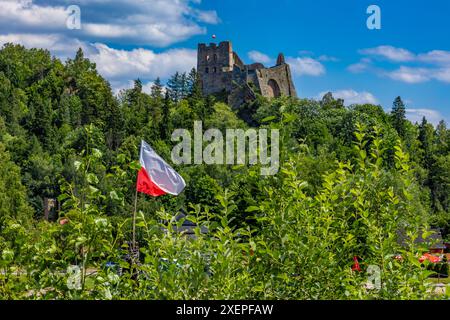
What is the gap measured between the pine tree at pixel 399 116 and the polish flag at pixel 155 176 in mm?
73615

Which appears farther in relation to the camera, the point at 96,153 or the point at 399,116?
the point at 399,116

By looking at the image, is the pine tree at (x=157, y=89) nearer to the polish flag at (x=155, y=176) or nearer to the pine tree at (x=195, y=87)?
the pine tree at (x=195, y=87)

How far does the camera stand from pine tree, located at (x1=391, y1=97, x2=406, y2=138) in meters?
85.8

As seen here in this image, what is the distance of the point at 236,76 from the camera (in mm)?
95812

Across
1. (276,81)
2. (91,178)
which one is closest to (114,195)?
(91,178)

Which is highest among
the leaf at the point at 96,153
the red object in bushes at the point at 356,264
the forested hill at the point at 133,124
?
the forested hill at the point at 133,124

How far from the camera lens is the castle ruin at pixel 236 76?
3659 inches

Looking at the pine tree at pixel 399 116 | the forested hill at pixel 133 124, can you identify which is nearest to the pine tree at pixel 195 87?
the forested hill at pixel 133 124

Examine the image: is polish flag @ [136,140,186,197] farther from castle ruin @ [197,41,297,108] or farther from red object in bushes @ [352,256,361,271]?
castle ruin @ [197,41,297,108]

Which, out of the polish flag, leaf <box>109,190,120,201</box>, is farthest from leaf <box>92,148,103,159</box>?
the polish flag

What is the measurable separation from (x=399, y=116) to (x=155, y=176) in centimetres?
7686

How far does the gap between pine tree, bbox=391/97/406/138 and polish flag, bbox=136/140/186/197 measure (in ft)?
242

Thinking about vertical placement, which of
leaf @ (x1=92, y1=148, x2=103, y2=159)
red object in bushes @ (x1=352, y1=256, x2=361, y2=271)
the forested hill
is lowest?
red object in bushes @ (x1=352, y1=256, x2=361, y2=271)

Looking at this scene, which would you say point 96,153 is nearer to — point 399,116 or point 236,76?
point 399,116
